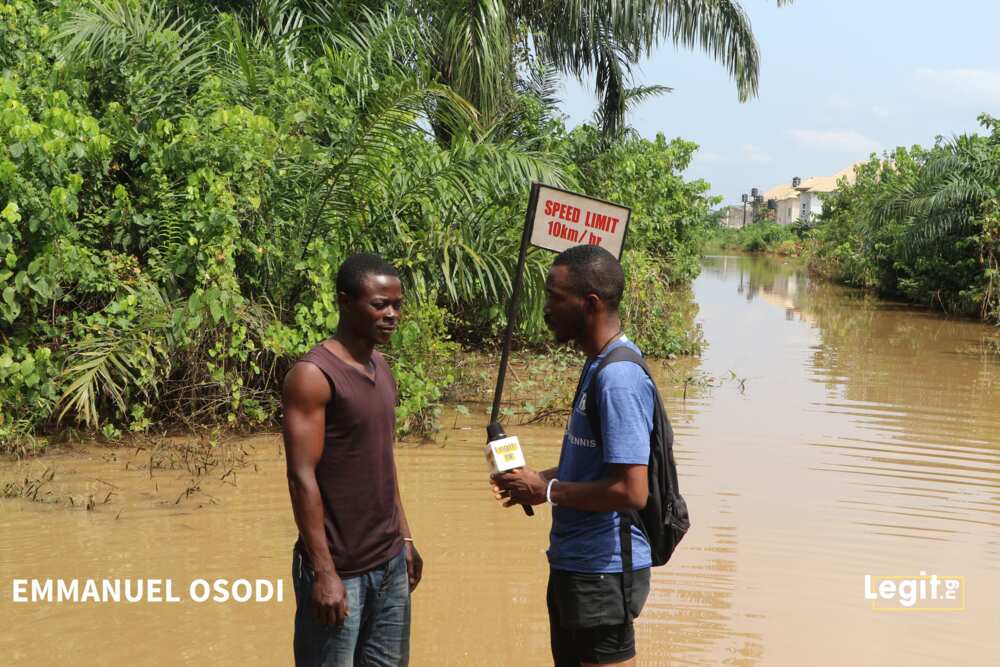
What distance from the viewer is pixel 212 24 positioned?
1134cm

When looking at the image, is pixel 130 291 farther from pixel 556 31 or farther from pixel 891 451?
pixel 556 31

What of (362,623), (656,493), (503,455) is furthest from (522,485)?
(362,623)

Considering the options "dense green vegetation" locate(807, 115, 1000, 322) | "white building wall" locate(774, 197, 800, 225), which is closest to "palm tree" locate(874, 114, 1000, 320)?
"dense green vegetation" locate(807, 115, 1000, 322)

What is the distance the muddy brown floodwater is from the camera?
5.16m

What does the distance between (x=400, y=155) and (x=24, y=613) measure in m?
5.38

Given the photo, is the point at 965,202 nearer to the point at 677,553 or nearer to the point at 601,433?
the point at 677,553

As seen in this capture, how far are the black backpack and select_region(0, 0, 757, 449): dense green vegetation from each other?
560 cm

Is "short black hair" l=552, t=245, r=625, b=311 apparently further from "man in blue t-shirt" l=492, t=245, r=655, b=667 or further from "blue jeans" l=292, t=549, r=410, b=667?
"blue jeans" l=292, t=549, r=410, b=667

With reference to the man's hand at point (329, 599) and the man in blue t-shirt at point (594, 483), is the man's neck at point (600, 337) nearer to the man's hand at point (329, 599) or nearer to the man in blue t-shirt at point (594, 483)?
the man in blue t-shirt at point (594, 483)

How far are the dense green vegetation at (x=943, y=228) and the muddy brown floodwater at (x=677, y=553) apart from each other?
41.3 feet

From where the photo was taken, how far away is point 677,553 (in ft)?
21.5

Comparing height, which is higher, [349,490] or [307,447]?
[307,447]

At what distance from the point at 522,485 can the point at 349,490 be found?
20.7 inches

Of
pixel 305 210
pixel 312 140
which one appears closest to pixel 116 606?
pixel 305 210
